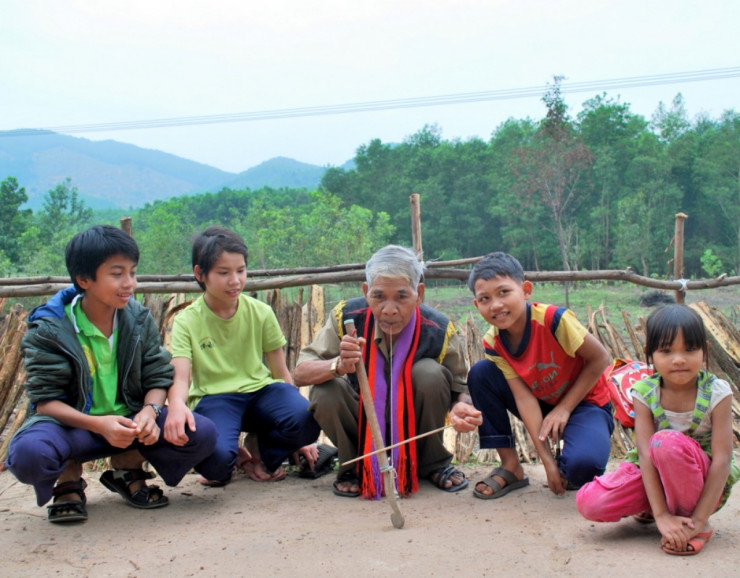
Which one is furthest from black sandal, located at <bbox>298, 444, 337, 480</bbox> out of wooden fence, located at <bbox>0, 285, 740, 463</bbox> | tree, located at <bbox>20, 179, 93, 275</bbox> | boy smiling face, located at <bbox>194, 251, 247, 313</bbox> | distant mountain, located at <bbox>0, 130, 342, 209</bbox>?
distant mountain, located at <bbox>0, 130, 342, 209</bbox>

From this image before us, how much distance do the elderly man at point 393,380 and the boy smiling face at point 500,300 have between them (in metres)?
0.27

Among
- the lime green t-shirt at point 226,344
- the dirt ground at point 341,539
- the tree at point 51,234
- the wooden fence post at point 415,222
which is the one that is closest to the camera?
the dirt ground at point 341,539

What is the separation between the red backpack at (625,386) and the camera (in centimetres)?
258

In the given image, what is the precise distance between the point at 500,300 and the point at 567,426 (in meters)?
0.62

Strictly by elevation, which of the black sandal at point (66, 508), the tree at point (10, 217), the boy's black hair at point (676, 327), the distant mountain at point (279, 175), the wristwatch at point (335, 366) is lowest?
the black sandal at point (66, 508)

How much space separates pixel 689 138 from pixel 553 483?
82.9 ft

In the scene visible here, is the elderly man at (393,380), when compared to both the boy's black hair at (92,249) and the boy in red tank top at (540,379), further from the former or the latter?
the boy's black hair at (92,249)

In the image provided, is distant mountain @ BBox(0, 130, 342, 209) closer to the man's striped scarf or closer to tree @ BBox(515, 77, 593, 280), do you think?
tree @ BBox(515, 77, 593, 280)

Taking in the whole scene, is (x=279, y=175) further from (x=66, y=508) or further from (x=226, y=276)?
(x=66, y=508)

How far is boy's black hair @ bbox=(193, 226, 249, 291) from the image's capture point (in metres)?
3.02

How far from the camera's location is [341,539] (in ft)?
7.97

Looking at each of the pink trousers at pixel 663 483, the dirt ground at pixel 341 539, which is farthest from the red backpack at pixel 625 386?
the dirt ground at pixel 341 539

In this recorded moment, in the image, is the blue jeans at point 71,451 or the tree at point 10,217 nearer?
the blue jeans at point 71,451

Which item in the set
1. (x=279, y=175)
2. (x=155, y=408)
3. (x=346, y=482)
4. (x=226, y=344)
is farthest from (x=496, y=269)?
(x=279, y=175)
